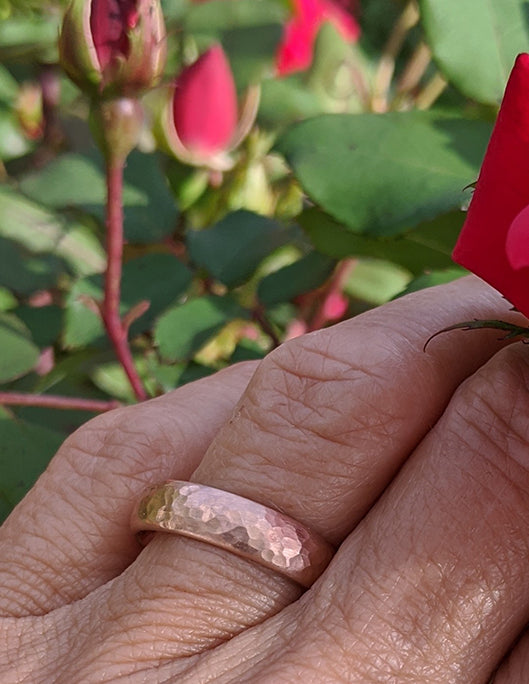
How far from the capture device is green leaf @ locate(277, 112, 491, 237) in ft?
1.82

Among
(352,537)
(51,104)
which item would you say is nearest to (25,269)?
(51,104)

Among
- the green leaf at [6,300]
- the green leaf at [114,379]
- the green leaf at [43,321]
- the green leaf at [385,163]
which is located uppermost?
the green leaf at [385,163]

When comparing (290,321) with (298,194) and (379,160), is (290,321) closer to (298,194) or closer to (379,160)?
(298,194)

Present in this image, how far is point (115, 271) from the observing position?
624 mm

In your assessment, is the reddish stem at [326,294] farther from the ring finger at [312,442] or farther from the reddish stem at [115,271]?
the ring finger at [312,442]

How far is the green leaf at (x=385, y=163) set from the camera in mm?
556

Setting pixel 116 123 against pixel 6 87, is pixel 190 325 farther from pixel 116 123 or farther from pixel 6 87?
pixel 6 87

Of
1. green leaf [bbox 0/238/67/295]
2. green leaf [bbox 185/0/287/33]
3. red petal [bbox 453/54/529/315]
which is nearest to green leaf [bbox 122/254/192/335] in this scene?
green leaf [bbox 0/238/67/295]

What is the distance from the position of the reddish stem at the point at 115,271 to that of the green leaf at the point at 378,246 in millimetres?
137

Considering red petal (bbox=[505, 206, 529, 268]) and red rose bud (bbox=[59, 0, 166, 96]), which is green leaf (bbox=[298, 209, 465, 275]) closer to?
red rose bud (bbox=[59, 0, 166, 96])

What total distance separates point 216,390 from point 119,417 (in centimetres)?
6

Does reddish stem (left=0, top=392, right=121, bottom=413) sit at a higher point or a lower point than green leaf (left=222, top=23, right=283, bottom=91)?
lower

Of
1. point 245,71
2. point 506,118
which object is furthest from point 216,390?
point 245,71

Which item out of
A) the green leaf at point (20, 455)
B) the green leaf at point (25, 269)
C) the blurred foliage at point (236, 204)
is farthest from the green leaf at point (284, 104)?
the green leaf at point (20, 455)
